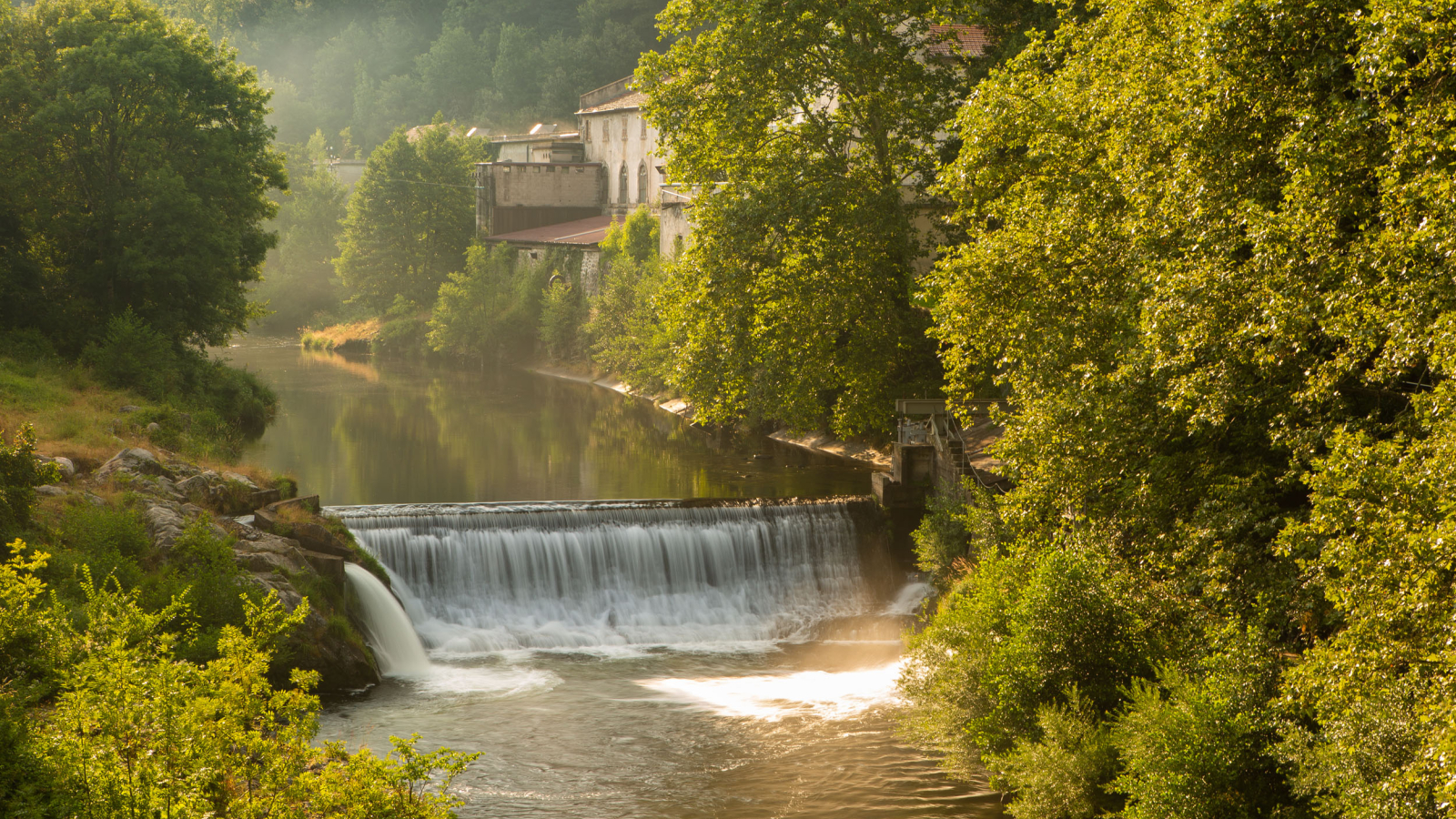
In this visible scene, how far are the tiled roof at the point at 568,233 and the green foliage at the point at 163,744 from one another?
1803 inches

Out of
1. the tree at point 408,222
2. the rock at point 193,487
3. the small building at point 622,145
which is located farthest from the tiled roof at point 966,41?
the tree at point 408,222

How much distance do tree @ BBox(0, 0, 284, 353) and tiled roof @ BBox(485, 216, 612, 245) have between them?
2447 centimetres

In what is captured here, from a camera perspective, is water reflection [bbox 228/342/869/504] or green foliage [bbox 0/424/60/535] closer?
green foliage [bbox 0/424/60/535]

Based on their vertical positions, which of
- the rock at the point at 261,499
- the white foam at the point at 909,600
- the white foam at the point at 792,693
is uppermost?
the rock at the point at 261,499

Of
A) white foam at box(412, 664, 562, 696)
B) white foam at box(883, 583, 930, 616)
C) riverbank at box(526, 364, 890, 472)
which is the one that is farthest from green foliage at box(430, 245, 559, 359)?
white foam at box(412, 664, 562, 696)

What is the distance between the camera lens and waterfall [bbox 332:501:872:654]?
20.8 m

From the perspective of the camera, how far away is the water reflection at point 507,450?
2808cm

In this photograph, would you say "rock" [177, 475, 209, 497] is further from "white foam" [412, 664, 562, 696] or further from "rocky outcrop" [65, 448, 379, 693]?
"white foam" [412, 664, 562, 696]

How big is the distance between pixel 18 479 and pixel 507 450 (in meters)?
18.8

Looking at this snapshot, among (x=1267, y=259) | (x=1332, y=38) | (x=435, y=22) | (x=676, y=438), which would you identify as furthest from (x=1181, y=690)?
(x=435, y=22)

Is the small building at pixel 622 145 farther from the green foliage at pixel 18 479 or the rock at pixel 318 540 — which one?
the green foliage at pixel 18 479

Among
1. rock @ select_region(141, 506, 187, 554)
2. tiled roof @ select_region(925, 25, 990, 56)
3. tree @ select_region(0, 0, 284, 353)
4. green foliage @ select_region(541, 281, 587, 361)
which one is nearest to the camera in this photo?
rock @ select_region(141, 506, 187, 554)

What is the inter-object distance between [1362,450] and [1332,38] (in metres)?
4.21

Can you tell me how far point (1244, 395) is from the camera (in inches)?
457
